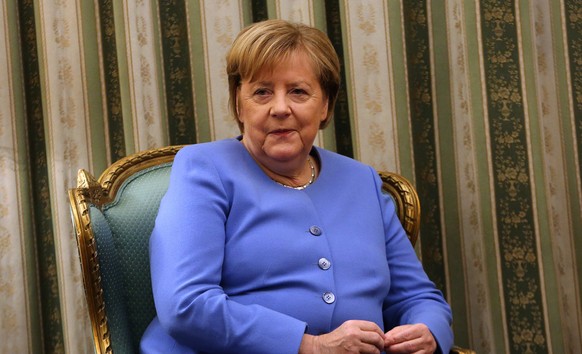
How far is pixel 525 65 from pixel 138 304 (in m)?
1.30

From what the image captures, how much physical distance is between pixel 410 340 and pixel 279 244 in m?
0.33

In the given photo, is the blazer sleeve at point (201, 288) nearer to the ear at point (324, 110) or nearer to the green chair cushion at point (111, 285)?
the green chair cushion at point (111, 285)

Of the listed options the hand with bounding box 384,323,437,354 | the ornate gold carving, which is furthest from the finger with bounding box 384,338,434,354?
the ornate gold carving

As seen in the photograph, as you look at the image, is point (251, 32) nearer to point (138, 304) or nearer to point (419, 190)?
point (138, 304)

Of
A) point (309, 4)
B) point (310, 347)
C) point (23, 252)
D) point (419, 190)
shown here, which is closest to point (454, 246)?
point (419, 190)

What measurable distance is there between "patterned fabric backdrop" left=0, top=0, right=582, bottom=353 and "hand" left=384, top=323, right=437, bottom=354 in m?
0.75

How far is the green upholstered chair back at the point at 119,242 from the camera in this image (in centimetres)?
163

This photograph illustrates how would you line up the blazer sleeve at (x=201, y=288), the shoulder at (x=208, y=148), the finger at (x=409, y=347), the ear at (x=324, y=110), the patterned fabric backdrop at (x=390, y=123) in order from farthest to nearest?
the patterned fabric backdrop at (x=390, y=123), the ear at (x=324, y=110), the shoulder at (x=208, y=148), the finger at (x=409, y=347), the blazer sleeve at (x=201, y=288)

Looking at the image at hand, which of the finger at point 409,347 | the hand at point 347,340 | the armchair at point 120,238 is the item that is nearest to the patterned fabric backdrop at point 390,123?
the armchair at point 120,238

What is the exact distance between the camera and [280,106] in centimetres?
166

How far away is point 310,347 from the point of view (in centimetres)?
149

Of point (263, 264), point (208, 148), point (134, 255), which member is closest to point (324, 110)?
point (208, 148)

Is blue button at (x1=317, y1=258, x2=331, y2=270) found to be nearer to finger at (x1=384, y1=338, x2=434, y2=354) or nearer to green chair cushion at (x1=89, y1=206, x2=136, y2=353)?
finger at (x1=384, y1=338, x2=434, y2=354)

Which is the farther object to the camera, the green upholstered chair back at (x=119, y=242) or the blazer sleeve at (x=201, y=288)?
the green upholstered chair back at (x=119, y=242)
